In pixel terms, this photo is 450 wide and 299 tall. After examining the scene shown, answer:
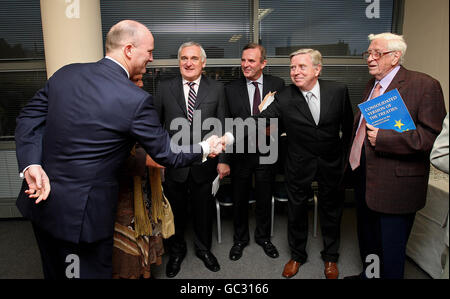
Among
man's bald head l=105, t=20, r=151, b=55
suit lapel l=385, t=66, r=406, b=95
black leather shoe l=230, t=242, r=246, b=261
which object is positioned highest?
man's bald head l=105, t=20, r=151, b=55

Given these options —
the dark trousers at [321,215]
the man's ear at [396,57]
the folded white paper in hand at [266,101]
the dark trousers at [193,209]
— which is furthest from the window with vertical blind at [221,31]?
the man's ear at [396,57]

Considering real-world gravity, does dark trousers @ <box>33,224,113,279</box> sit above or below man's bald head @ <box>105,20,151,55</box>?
below

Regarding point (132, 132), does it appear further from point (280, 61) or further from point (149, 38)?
point (280, 61)

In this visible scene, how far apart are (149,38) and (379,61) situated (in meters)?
1.40

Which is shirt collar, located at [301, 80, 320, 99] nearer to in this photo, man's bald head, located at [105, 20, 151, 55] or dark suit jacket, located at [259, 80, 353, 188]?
dark suit jacket, located at [259, 80, 353, 188]

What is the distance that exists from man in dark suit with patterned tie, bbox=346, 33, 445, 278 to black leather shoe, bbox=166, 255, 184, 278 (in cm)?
155

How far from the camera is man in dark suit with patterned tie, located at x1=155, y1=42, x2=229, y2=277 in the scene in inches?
101

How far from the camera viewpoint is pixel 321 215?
2592 millimetres

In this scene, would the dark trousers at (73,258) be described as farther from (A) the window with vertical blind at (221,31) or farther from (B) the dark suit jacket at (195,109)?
(A) the window with vertical blind at (221,31)

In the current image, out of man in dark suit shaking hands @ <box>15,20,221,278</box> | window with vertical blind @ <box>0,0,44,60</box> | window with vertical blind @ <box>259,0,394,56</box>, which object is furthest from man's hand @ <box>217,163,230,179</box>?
window with vertical blind @ <box>0,0,44,60</box>

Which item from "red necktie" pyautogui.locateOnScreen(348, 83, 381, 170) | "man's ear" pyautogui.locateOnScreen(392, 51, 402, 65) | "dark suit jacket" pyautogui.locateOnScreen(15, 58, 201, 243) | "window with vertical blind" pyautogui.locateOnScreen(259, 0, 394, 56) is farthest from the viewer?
"window with vertical blind" pyautogui.locateOnScreen(259, 0, 394, 56)

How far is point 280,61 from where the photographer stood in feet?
12.9

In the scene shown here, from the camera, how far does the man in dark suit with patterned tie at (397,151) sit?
6.08ft

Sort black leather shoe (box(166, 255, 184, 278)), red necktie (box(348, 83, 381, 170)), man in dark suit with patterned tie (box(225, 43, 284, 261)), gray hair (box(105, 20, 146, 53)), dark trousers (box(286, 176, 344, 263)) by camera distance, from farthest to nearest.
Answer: man in dark suit with patterned tie (box(225, 43, 284, 261))
black leather shoe (box(166, 255, 184, 278))
dark trousers (box(286, 176, 344, 263))
red necktie (box(348, 83, 381, 170))
gray hair (box(105, 20, 146, 53))
